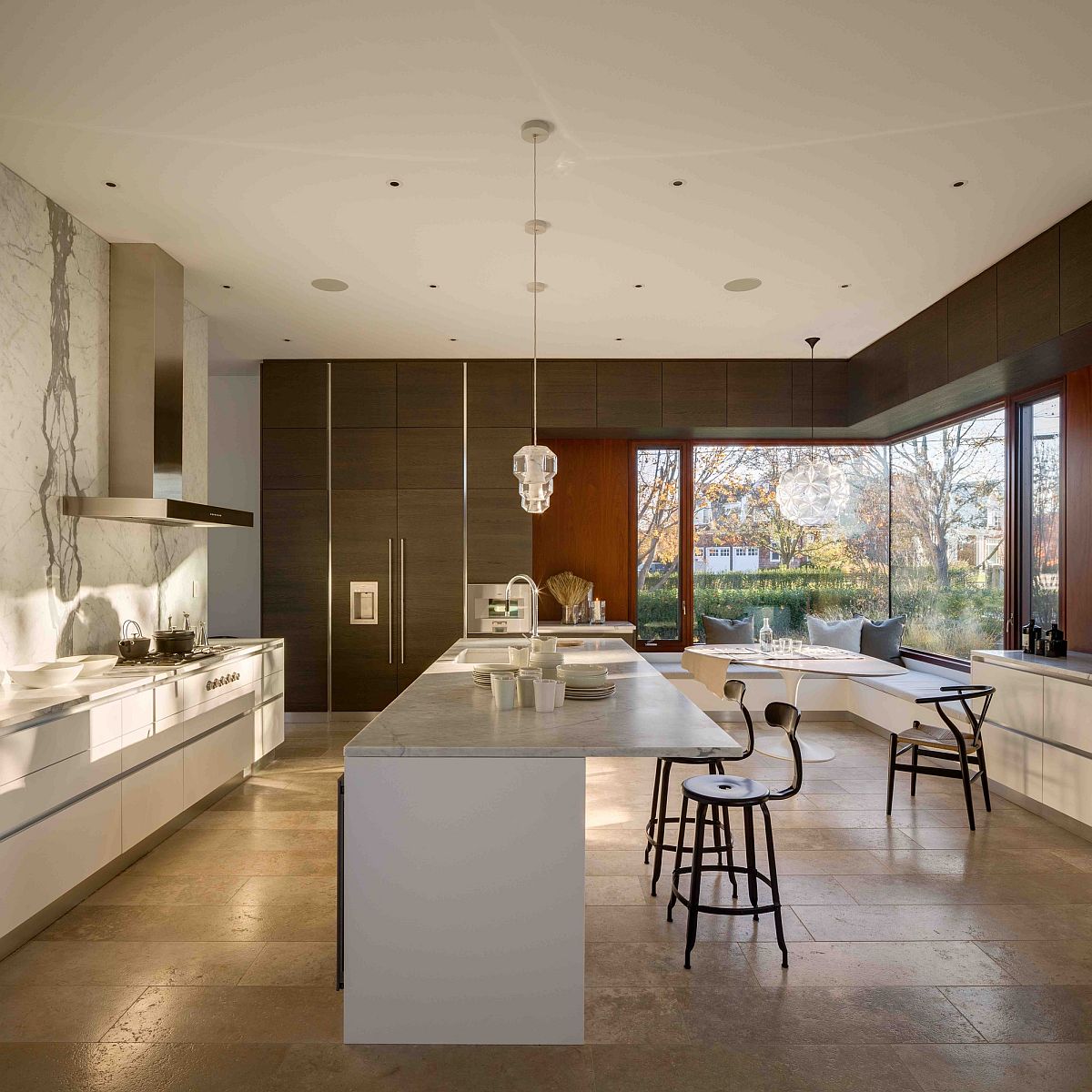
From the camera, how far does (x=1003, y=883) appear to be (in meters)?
3.33

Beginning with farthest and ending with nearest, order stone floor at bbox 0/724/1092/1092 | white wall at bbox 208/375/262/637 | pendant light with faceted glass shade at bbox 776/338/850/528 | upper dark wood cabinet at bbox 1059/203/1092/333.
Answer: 1. white wall at bbox 208/375/262/637
2. pendant light with faceted glass shade at bbox 776/338/850/528
3. upper dark wood cabinet at bbox 1059/203/1092/333
4. stone floor at bbox 0/724/1092/1092

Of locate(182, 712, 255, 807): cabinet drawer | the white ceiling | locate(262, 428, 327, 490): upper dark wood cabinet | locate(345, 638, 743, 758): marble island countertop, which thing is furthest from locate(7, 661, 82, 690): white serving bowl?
locate(262, 428, 327, 490): upper dark wood cabinet

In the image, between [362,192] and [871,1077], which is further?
[362,192]

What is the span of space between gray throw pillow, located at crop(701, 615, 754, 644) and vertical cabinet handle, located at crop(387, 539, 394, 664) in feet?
8.94

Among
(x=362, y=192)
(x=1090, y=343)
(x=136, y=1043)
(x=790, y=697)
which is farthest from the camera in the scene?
(x=790, y=697)

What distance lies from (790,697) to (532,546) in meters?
2.55

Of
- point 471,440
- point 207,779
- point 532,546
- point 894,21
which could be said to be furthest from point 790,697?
point 894,21

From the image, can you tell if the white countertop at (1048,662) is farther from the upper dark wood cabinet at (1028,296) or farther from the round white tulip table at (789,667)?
the upper dark wood cabinet at (1028,296)

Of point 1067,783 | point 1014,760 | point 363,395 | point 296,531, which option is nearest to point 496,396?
point 363,395

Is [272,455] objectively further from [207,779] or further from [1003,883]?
[1003,883]

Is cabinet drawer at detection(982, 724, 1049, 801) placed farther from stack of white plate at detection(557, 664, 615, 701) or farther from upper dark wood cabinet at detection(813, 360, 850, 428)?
upper dark wood cabinet at detection(813, 360, 850, 428)

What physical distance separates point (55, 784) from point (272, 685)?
7.74 ft

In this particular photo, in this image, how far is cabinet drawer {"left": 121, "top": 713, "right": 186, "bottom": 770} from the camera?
3.37m

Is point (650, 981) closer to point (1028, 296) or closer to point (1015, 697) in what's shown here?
point (1015, 697)
